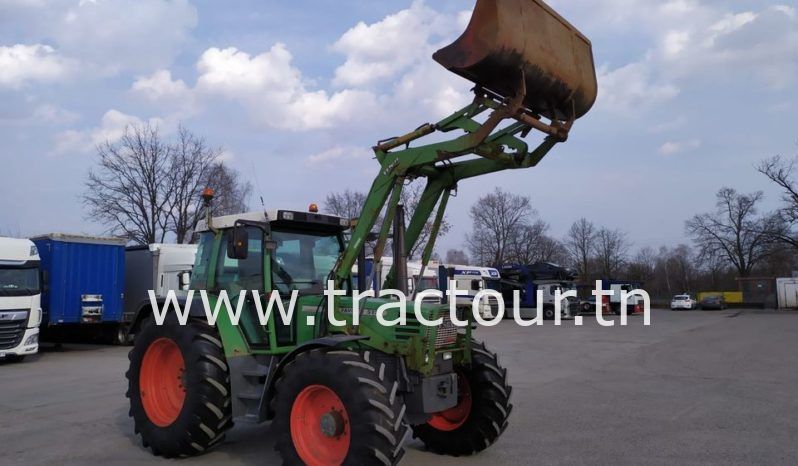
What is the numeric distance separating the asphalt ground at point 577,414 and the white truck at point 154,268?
13.3 feet

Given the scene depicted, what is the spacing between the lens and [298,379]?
211 inches

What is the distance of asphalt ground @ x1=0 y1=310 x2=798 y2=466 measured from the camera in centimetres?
651

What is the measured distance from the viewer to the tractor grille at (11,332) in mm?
14961

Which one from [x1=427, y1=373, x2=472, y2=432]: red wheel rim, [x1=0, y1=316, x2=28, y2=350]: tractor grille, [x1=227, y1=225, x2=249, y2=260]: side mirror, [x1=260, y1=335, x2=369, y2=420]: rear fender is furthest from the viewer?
[x1=0, y1=316, x2=28, y2=350]: tractor grille

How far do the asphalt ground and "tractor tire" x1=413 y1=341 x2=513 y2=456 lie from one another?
17 centimetres

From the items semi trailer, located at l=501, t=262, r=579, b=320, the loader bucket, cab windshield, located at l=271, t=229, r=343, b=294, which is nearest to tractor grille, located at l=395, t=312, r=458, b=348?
cab windshield, located at l=271, t=229, r=343, b=294

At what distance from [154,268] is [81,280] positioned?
2792 millimetres

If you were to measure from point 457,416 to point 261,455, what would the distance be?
6.91ft

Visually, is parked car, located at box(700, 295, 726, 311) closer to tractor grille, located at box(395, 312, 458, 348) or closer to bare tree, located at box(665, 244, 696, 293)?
bare tree, located at box(665, 244, 696, 293)

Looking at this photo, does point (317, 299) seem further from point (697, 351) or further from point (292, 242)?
point (697, 351)

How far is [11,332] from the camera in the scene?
1510cm

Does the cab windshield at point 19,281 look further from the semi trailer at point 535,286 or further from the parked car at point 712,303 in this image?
the parked car at point 712,303

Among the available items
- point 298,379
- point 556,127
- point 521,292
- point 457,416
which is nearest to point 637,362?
point 457,416

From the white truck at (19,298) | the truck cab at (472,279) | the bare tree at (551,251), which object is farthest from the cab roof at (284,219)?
the bare tree at (551,251)
